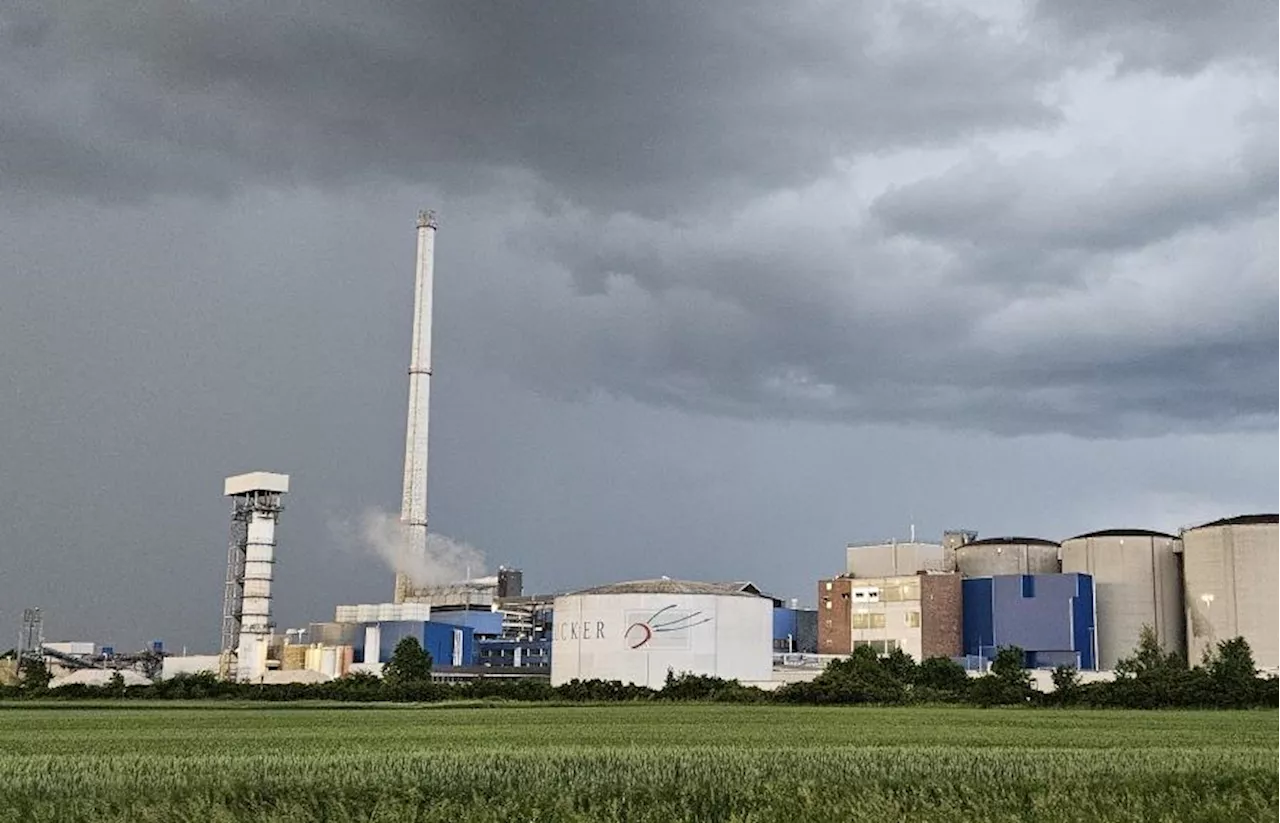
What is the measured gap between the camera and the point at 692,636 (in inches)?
4963

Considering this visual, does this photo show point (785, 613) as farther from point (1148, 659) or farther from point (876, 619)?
point (1148, 659)

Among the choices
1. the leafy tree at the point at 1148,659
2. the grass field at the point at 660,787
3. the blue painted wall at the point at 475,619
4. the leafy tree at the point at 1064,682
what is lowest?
the grass field at the point at 660,787

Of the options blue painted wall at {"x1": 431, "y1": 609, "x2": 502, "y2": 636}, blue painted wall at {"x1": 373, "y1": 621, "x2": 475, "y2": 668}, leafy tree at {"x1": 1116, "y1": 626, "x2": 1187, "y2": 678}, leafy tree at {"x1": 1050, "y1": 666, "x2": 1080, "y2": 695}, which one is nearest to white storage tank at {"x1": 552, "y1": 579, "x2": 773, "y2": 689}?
leafy tree at {"x1": 1050, "y1": 666, "x2": 1080, "y2": 695}

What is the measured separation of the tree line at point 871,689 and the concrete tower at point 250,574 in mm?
28059

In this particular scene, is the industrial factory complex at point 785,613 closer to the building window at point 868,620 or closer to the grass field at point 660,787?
the building window at point 868,620

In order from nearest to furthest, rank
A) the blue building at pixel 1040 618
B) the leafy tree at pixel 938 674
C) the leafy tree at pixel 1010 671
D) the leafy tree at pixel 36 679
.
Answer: the leafy tree at pixel 1010 671
the leafy tree at pixel 36 679
the leafy tree at pixel 938 674
the blue building at pixel 1040 618

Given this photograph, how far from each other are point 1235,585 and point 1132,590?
13803mm

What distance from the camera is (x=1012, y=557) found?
164 metres

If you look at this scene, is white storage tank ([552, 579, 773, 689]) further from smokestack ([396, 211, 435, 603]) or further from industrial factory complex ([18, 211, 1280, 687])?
smokestack ([396, 211, 435, 603])

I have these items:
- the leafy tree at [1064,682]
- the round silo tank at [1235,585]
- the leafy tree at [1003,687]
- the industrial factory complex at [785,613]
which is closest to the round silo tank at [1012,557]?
the industrial factory complex at [785,613]

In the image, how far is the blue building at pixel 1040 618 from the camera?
147875mm

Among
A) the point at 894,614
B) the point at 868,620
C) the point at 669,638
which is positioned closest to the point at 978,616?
the point at 894,614

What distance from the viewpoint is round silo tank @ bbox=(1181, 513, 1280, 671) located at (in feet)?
461

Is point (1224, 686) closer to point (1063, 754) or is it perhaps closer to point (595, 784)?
point (1063, 754)
